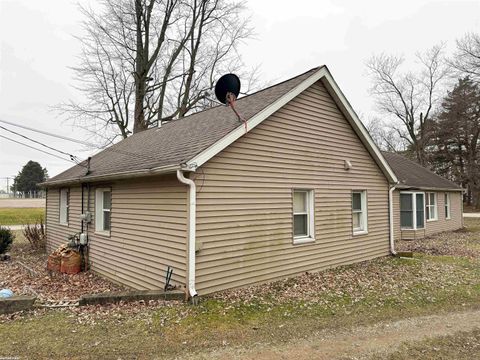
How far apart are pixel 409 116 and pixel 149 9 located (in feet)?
96.9

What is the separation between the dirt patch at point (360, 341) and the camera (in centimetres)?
423

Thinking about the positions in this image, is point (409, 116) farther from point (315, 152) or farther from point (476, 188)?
point (315, 152)

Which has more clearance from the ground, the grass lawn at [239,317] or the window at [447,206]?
the window at [447,206]

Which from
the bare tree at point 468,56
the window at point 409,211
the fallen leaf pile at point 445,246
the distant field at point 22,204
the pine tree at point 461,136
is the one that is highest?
the bare tree at point 468,56

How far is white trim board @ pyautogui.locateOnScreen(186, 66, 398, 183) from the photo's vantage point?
6.24 metres

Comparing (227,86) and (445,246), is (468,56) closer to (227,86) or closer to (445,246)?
(445,246)

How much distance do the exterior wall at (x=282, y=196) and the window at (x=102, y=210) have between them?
418 cm

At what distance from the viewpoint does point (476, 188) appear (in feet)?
120

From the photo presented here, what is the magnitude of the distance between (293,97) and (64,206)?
9.12 metres

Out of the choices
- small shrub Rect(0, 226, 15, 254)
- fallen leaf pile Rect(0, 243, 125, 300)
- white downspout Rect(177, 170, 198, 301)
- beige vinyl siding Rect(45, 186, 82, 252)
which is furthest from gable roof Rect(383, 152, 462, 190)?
small shrub Rect(0, 226, 15, 254)

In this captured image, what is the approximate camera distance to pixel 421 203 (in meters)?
17.0

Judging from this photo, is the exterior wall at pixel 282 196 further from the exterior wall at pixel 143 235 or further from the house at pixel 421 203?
the house at pixel 421 203

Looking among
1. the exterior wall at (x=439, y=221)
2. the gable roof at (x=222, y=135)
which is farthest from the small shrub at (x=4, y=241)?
the exterior wall at (x=439, y=221)

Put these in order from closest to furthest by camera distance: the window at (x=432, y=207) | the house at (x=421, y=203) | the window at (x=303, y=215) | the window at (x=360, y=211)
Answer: the window at (x=303, y=215), the window at (x=360, y=211), the house at (x=421, y=203), the window at (x=432, y=207)
